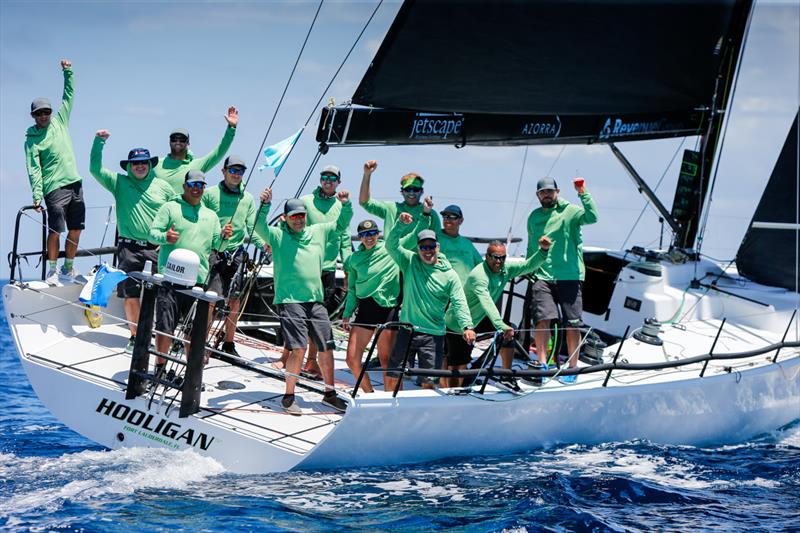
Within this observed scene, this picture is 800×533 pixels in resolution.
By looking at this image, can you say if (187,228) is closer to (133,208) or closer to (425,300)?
(133,208)

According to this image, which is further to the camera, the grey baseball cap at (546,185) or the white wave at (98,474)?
the grey baseball cap at (546,185)

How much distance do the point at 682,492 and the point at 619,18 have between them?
4.14 meters

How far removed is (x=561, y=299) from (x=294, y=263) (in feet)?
7.96

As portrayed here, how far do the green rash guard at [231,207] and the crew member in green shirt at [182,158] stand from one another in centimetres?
37

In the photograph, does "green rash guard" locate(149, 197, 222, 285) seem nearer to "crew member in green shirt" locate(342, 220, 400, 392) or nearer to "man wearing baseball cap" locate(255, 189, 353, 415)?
"man wearing baseball cap" locate(255, 189, 353, 415)

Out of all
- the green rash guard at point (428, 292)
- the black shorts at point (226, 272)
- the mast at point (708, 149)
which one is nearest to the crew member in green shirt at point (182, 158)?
the black shorts at point (226, 272)

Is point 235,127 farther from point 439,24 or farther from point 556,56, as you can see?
point 556,56

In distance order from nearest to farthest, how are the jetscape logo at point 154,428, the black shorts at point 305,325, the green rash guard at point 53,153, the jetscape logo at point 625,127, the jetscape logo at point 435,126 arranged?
the jetscape logo at point 154,428
the black shorts at point 305,325
the jetscape logo at point 435,126
the green rash guard at point 53,153
the jetscape logo at point 625,127

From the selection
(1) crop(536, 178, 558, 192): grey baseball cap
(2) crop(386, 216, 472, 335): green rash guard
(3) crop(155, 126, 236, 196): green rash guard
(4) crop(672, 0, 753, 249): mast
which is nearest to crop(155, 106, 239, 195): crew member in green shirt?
(3) crop(155, 126, 236, 196): green rash guard

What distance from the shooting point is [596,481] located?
6.61 metres

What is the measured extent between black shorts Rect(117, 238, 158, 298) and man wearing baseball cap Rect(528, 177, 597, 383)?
3105 millimetres

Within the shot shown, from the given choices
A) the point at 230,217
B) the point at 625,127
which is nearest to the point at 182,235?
the point at 230,217

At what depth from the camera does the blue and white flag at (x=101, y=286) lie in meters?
6.49

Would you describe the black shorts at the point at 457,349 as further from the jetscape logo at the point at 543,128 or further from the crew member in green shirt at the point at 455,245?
the jetscape logo at the point at 543,128
